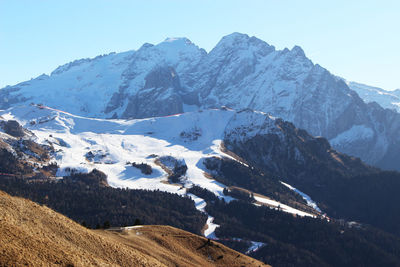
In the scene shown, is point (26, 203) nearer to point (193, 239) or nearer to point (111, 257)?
point (111, 257)

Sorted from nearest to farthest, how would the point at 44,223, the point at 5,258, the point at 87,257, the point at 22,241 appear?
1. the point at 5,258
2. the point at 22,241
3. the point at 87,257
4. the point at 44,223

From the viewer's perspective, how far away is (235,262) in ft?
363

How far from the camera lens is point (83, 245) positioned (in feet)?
249

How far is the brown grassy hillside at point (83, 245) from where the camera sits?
2426 inches

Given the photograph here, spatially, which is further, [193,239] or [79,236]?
[193,239]

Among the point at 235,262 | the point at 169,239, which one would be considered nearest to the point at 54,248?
the point at 169,239

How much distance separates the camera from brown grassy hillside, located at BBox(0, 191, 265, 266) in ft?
202

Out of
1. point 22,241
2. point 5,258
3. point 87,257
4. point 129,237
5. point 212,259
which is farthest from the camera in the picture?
point 212,259

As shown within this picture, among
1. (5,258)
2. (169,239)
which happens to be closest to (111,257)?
(5,258)

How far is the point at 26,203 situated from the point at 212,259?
153 ft

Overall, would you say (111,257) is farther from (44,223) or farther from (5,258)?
(5,258)

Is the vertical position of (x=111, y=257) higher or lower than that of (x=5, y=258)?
lower

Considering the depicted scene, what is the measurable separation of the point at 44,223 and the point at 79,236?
20.4ft

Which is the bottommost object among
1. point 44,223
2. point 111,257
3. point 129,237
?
point 129,237
